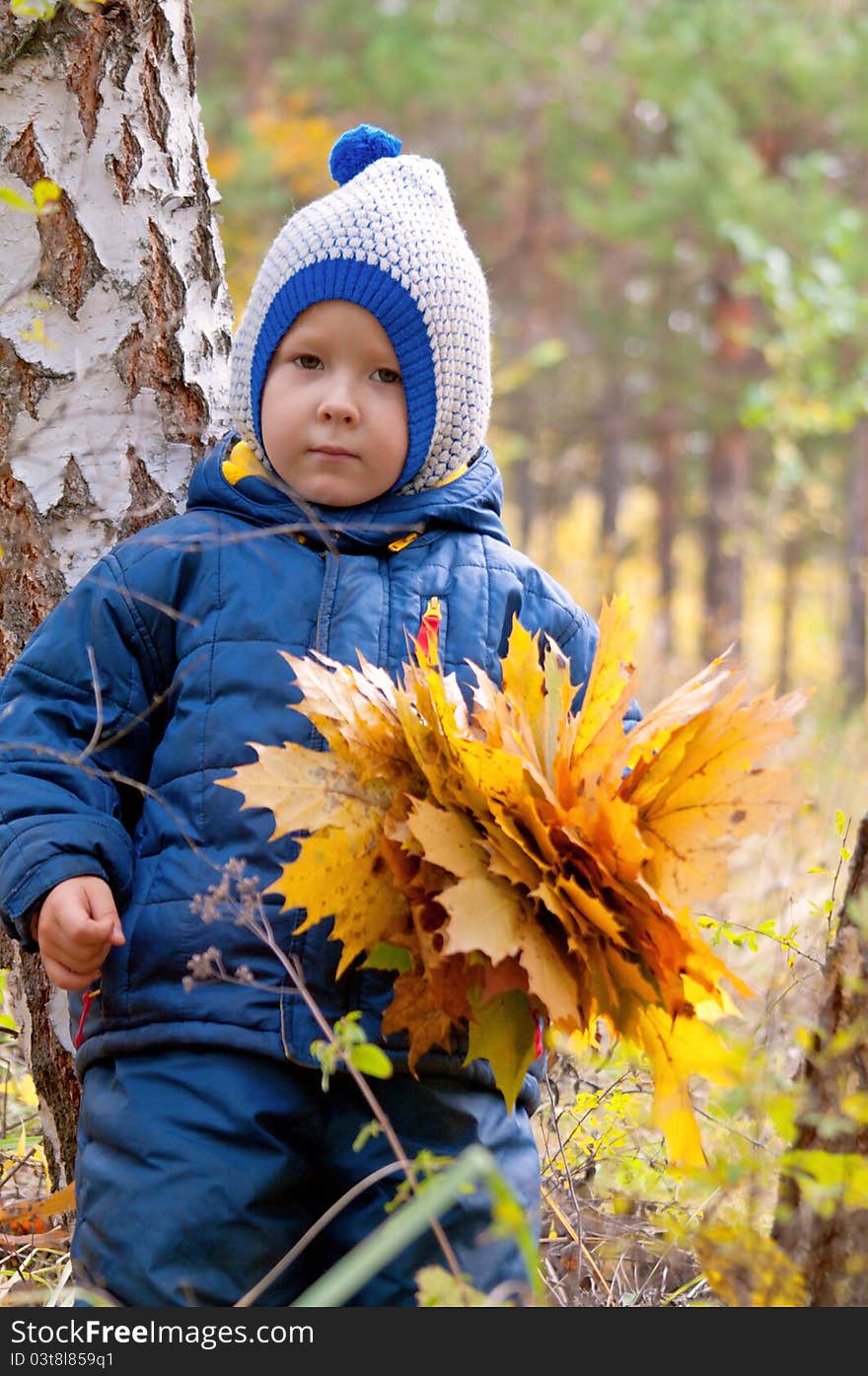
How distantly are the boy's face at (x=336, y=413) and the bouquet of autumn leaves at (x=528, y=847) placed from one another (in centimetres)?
51

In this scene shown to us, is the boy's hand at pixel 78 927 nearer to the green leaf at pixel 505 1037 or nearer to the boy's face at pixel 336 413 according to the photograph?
the green leaf at pixel 505 1037

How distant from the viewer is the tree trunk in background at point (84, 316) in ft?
8.19

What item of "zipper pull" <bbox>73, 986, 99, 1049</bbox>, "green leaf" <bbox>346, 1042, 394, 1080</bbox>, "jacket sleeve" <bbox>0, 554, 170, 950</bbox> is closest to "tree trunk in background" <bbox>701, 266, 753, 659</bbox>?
"jacket sleeve" <bbox>0, 554, 170, 950</bbox>

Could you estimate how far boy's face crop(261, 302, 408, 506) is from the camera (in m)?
2.30

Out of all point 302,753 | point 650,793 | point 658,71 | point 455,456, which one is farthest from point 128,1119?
point 658,71

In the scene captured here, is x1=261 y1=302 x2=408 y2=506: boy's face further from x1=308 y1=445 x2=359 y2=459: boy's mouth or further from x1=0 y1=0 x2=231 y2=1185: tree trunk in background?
x1=0 y1=0 x2=231 y2=1185: tree trunk in background

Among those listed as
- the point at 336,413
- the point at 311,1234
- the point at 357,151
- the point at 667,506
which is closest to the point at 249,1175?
the point at 311,1234

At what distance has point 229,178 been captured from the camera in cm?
1184

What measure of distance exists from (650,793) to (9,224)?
62.1 inches

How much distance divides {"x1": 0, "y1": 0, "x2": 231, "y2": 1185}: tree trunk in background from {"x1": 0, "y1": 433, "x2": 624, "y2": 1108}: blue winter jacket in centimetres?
23

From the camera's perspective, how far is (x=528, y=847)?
72.5 inches

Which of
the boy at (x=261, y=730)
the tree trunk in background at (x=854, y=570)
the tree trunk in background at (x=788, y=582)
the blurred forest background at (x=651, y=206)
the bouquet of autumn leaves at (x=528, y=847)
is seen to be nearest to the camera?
the bouquet of autumn leaves at (x=528, y=847)

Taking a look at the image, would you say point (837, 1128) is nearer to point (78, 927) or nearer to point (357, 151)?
point (78, 927)

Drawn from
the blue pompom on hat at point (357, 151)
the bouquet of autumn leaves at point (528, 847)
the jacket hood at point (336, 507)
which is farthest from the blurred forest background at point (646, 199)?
the bouquet of autumn leaves at point (528, 847)
